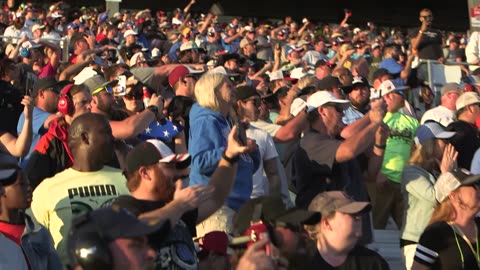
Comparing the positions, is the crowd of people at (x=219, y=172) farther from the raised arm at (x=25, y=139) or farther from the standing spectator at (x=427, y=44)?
the standing spectator at (x=427, y=44)

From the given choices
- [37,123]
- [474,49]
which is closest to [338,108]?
[37,123]

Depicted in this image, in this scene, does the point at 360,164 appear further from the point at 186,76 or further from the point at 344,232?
the point at 344,232

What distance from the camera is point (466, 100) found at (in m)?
10.9

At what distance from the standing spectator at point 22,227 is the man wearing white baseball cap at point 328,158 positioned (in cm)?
263

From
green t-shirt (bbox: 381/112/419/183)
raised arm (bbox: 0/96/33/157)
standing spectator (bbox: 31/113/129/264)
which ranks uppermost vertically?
standing spectator (bbox: 31/113/129/264)

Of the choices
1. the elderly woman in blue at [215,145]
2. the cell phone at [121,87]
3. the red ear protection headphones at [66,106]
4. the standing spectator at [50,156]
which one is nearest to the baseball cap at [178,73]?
the cell phone at [121,87]

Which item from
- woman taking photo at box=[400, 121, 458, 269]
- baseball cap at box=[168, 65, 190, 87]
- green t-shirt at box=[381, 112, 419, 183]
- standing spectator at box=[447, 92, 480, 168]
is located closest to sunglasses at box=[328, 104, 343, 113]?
woman taking photo at box=[400, 121, 458, 269]

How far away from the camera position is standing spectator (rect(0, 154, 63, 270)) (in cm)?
543

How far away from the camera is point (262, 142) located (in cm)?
841

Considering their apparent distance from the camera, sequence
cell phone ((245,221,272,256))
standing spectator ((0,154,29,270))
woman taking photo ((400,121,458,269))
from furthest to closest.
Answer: woman taking photo ((400,121,458,269)), standing spectator ((0,154,29,270)), cell phone ((245,221,272,256))

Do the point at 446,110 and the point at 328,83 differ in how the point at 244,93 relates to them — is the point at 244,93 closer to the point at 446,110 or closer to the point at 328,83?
the point at 328,83

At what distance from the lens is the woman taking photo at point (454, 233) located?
21.7 feet

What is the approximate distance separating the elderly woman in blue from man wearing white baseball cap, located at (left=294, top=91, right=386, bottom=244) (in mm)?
390

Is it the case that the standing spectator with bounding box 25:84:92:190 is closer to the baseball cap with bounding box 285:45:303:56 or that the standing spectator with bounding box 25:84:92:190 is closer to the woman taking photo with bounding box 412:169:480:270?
the woman taking photo with bounding box 412:169:480:270
